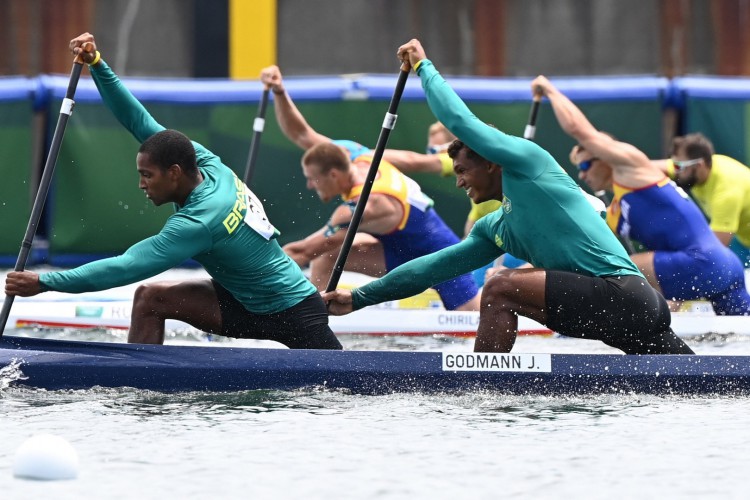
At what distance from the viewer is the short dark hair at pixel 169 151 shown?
6195 mm

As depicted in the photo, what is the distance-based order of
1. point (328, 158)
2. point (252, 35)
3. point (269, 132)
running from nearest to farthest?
point (328, 158) → point (269, 132) → point (252, 35)

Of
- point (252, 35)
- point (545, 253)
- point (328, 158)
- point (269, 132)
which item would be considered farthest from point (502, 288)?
point (252, 35)

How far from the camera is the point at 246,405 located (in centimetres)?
621

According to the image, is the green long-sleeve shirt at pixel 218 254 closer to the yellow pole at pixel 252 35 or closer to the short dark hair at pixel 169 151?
the short dark hair at pixel 169 151

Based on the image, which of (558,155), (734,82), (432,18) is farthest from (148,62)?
(734,82)

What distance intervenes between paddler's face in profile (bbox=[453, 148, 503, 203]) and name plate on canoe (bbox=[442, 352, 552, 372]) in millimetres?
683

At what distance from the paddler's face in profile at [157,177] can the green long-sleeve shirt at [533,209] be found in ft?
3.69

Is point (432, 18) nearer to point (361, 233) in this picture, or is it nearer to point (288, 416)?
point (361, 233)

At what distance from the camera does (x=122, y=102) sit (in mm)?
7000

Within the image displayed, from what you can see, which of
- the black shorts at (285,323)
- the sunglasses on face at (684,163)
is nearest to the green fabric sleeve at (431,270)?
the black shorts at (285,323)

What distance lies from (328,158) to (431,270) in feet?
7.62

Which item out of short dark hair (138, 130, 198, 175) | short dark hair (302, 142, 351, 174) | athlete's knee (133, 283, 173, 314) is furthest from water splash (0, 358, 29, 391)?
short dark hair (302, 142, 351, 174)

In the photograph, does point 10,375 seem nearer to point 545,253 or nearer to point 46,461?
point 46,461

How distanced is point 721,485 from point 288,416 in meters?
1.86
